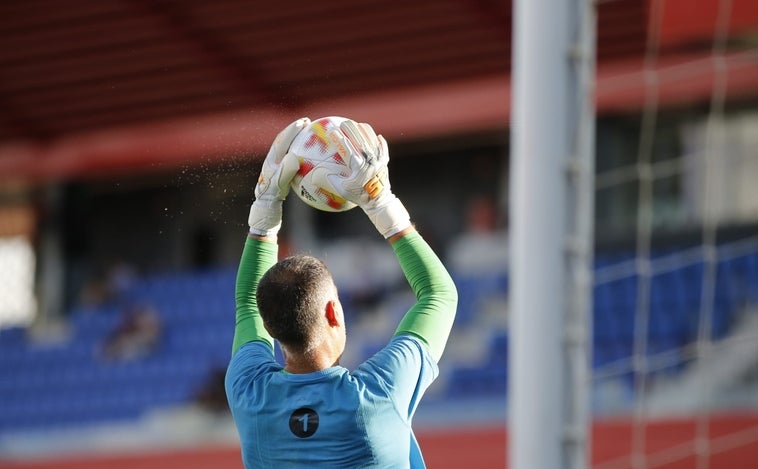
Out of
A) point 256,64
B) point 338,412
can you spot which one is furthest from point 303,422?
point 256,64

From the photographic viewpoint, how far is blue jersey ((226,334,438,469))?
6.19ft

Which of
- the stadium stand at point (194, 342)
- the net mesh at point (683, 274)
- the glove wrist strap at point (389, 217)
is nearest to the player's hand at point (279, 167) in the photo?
the glove wrist strap at point (389, 217)

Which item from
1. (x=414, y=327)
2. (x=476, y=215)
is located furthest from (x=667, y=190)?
(x=414, y=327)

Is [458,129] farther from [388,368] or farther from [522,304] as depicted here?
[388,368]

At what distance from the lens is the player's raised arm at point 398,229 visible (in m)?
1.97

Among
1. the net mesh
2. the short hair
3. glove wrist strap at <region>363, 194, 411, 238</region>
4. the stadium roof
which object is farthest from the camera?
the stadium roof

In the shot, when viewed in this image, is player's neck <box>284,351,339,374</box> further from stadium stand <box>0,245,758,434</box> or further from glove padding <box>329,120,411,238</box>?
stadium stand <box>0,245,758,434</box>

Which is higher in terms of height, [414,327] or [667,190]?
[667,190]

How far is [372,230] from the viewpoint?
11859 millimetres

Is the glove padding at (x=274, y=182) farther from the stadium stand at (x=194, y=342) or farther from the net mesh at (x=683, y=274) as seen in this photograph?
the stadium stand at (x=194, y=342)

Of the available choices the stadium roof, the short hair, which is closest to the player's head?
the short hair

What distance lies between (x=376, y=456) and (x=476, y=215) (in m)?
9.73

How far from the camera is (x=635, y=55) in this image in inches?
406

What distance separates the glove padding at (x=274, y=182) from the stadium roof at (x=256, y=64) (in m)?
7.55
